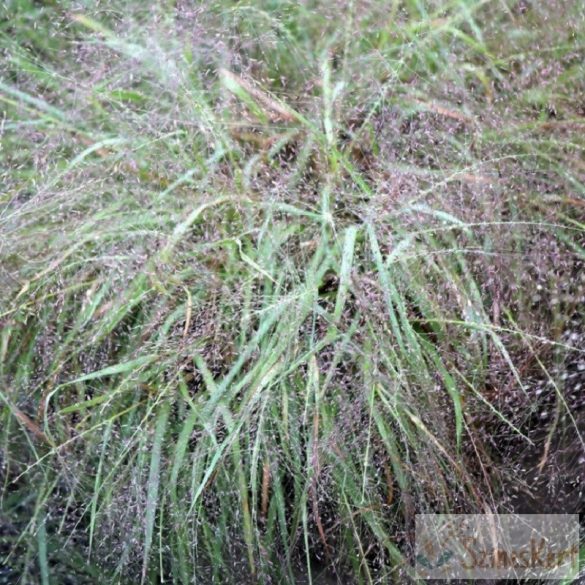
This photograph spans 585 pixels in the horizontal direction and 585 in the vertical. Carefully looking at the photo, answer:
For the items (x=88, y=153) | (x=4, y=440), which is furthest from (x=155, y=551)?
(x=88, y=153)

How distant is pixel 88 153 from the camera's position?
1.77 metres

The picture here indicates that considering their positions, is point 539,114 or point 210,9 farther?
point 210,9

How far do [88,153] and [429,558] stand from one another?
0.99 metres

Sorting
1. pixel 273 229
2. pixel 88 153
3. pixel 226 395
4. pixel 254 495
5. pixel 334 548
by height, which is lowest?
pixel 334 548

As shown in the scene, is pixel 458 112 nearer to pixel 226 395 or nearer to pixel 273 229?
pixel 273 229

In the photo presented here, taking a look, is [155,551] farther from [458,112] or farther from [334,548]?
[458,112]

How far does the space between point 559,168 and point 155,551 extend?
102cm

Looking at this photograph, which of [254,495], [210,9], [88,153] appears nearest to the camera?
[254,495]

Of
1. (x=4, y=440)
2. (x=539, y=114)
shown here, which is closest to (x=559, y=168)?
(x=539, y=114)

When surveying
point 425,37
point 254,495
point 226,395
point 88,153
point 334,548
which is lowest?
point 334,548

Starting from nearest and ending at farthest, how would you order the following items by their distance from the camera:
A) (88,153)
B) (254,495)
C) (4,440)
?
(254,495) < (4,440) < (88,153)

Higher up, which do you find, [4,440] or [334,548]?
[4,440]

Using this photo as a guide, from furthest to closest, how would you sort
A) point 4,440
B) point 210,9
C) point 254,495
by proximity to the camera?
1. point 210,9
2. point 4,440
3. point 254,495

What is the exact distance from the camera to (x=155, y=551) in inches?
61.2
